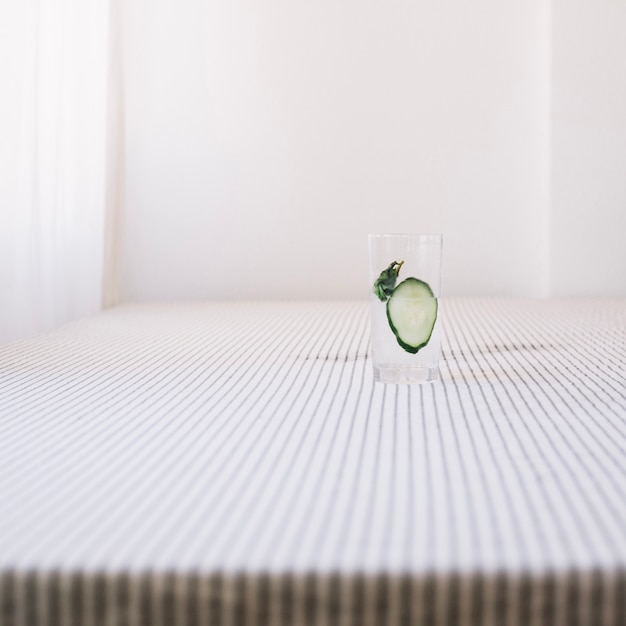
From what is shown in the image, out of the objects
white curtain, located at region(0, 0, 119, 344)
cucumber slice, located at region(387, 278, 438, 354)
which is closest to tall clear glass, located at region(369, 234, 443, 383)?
cucumber slice, located at region(387, 278, 438, 354)

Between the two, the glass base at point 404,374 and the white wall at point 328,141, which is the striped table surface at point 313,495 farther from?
the white wall at point 328,141

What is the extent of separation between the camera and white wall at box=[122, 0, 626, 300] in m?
3.02

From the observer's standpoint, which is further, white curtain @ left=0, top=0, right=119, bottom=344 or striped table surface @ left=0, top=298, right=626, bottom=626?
white curtain @ left=0, top=0, right=119, bottom=344

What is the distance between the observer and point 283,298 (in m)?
3.10

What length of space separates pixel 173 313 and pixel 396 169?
1072 millimetres

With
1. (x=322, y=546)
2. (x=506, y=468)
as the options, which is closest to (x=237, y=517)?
(x=322, y=546)

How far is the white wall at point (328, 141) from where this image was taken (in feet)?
9.92

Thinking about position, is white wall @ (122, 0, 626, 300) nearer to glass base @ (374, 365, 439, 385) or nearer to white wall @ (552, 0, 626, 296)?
white wall @ (552, 0, 626, 296)

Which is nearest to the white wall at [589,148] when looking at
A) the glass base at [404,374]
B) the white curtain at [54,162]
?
the white curtain at [54,162]

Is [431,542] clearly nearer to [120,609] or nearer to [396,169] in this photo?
[120,609]

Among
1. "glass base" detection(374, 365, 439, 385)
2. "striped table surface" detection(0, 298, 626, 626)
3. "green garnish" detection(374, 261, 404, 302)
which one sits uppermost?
"green garnish" detection(374, 261, 404, 302)

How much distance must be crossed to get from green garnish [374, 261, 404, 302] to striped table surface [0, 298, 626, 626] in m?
0.11

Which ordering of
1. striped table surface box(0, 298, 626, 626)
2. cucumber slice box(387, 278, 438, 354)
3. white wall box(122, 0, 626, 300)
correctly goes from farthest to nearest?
white wall box(122, 0, 626, 300), cucumber slice box(387, 278, 438, 354), striped table surface box(0, 298, 626, 626)

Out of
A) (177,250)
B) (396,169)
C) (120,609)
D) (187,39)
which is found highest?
(187,39)
